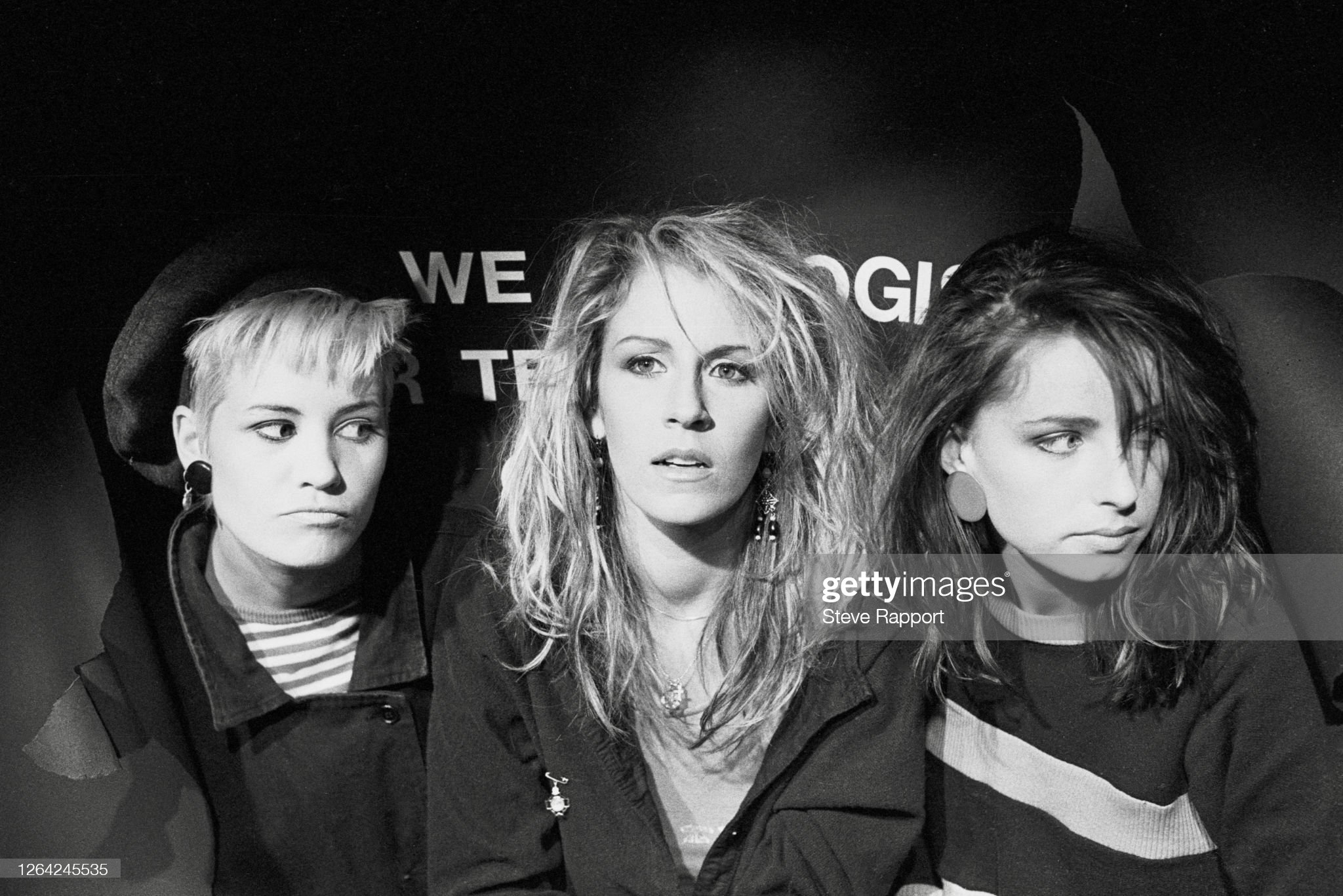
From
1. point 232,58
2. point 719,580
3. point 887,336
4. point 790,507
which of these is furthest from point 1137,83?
point 232,58

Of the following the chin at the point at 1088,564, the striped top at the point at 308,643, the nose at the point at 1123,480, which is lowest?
the striped top at the point at 308,643

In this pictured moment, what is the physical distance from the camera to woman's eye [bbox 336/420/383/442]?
5.68ft

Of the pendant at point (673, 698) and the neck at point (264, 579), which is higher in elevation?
the neck at point (264, 579)

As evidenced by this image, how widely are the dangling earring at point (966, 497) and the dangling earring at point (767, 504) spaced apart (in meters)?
0.27

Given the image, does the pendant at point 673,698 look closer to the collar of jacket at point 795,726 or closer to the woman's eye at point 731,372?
the collar of jacket at point 795,726

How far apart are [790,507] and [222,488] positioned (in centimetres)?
93

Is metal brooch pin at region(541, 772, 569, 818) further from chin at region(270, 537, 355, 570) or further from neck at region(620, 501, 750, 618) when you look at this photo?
chin at region(270, 537, 355, 570)

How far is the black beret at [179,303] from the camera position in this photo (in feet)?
5.76

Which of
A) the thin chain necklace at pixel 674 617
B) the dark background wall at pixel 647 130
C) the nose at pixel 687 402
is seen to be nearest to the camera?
the nose at pixel 687 402

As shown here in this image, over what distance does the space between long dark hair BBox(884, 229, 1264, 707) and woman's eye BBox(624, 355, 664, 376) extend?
0.40 metres

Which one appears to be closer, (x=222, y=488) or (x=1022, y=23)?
(x=1022, y=23)

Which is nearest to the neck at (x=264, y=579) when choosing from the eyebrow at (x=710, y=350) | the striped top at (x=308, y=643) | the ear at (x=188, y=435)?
the striped top at (x=308, y=643)

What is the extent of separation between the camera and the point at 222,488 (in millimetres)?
1769

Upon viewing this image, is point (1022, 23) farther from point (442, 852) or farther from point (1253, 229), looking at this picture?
point (442, 852)
